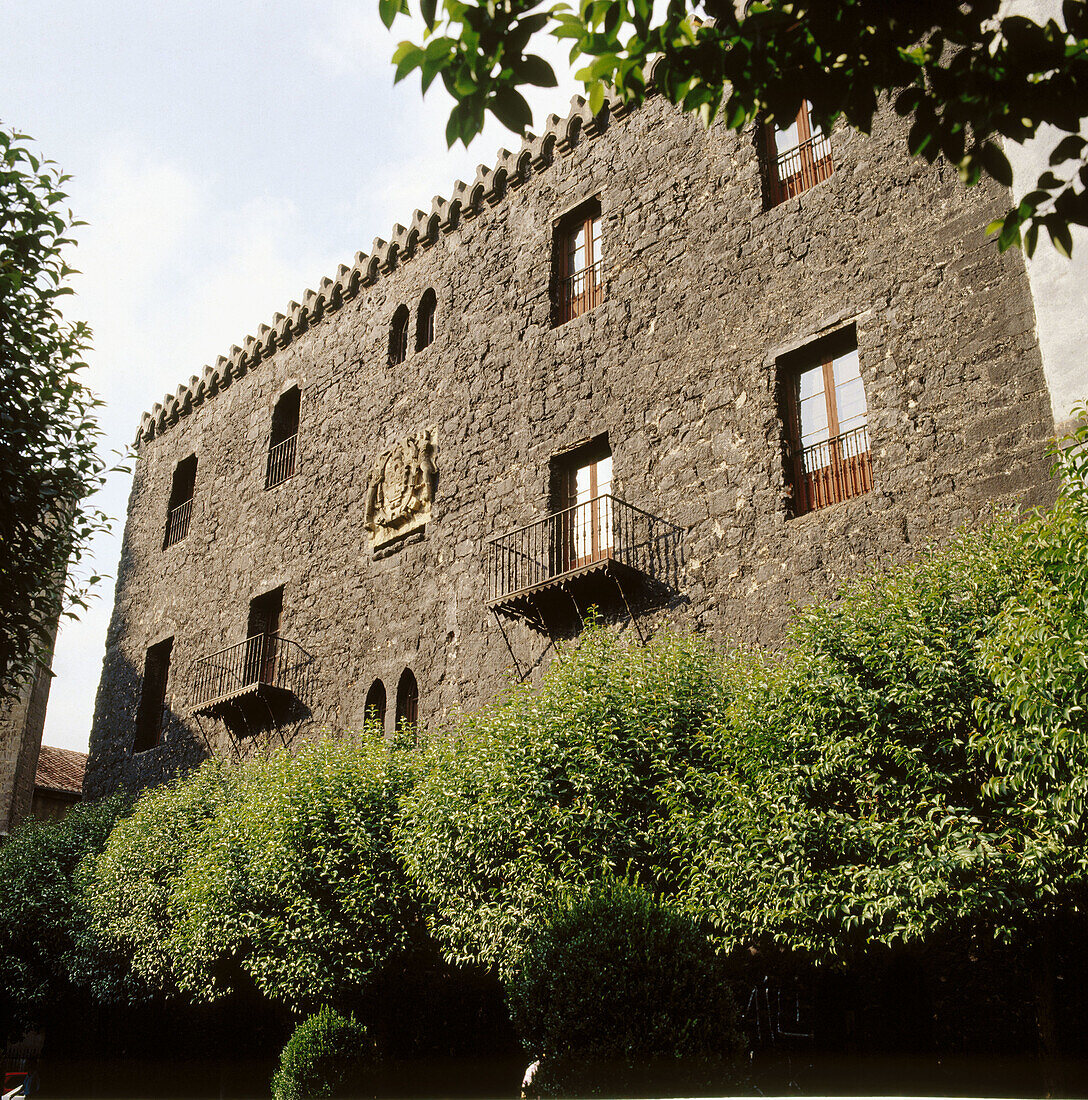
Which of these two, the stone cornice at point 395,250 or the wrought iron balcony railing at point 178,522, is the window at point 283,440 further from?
the wrought iron balcony railing at point 178,522

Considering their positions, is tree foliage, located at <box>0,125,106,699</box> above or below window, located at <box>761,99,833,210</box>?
below

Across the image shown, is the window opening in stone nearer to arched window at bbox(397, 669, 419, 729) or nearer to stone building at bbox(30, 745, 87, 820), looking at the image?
arched window at bbox(397, 669, 419, 729)

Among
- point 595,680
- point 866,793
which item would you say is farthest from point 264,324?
point 866,793

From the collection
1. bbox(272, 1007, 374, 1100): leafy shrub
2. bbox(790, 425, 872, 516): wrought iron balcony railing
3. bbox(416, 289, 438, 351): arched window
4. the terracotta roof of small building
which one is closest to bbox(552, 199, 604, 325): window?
bbox(416, 289, 438, 351): arched window

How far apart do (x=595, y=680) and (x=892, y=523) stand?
377 cm

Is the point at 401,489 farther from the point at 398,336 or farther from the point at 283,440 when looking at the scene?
the point at 283,440

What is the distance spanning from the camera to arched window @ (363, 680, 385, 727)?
701 inches

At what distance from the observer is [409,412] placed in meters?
19.6

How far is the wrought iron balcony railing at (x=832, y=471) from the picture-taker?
12.7m

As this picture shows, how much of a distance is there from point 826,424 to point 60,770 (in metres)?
27.4

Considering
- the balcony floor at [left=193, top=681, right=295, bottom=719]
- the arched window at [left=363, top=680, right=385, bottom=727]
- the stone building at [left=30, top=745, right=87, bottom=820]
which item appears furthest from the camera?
the stone building at [left=30, top=745, right=87, bottom=820]

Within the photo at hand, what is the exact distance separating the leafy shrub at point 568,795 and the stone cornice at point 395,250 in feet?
31.6

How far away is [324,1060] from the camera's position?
42.9 ft

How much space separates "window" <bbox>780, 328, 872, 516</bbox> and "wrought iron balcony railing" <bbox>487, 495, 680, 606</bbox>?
1.91 metres
